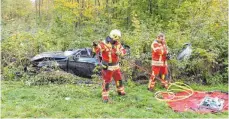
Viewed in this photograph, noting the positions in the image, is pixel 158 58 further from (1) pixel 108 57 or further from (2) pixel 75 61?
(2) pixel 75 61

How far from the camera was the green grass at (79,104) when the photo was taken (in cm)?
700

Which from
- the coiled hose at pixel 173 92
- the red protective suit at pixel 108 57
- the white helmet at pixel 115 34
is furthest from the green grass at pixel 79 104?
the white helmet at pixel 115 34

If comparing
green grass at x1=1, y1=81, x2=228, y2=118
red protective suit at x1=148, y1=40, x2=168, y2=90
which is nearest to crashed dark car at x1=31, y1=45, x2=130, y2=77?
green grass at x1=1, y1=81, x2=228, y2=118

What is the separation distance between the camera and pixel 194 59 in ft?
33.3

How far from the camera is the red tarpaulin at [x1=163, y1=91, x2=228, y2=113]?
752 centimetres

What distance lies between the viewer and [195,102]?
26.6ft

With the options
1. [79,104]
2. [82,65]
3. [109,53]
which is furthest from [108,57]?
[82,65]

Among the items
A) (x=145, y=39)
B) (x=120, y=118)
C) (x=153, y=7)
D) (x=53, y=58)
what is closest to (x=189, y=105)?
(x=120, y=118)

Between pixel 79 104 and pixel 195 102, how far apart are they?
2881 mm

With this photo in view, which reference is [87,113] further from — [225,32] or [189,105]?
[225,32]

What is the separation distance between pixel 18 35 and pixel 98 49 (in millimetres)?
4760

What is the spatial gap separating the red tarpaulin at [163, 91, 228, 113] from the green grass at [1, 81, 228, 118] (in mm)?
268

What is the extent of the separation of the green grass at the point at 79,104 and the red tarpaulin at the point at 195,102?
10.5 inches

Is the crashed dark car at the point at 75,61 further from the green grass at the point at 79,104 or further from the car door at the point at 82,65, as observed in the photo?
the green grass at the point at 79,104
